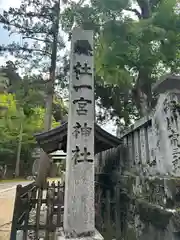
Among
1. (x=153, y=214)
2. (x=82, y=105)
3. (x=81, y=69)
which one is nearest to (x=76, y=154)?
(x=82, y=105)

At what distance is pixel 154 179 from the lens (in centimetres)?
351

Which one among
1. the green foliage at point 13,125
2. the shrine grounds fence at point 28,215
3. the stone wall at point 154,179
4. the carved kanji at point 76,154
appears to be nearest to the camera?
the stone wall at point 154,179

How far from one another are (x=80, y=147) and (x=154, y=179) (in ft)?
4.66

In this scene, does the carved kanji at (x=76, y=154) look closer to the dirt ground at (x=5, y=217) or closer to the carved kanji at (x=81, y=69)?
the carved kanji at (x=81, y=69)

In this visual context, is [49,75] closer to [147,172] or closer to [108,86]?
[108,86]

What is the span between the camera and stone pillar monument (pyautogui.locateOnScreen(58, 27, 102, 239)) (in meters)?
3.27

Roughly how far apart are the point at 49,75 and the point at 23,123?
51.7 ft

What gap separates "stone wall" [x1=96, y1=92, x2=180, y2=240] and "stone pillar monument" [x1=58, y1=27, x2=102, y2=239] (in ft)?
3.44

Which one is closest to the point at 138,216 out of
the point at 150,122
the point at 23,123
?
the point at 150,122

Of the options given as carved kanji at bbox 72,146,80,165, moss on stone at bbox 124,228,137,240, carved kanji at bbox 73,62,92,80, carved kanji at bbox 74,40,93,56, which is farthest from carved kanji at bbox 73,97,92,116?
moss on stone at bbox 124,228,137,240

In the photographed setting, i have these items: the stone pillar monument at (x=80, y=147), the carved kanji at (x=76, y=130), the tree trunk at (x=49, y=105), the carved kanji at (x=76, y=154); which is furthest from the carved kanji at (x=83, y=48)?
the tree trunk at (x=49, y=105)

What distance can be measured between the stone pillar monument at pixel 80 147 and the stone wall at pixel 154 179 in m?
1.05

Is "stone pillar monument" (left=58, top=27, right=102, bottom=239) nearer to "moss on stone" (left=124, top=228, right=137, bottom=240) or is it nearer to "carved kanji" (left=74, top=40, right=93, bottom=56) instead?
"carved kanji" (left=74, top=40, right=93, bottom=56)

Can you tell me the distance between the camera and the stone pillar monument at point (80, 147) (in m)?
3.27
